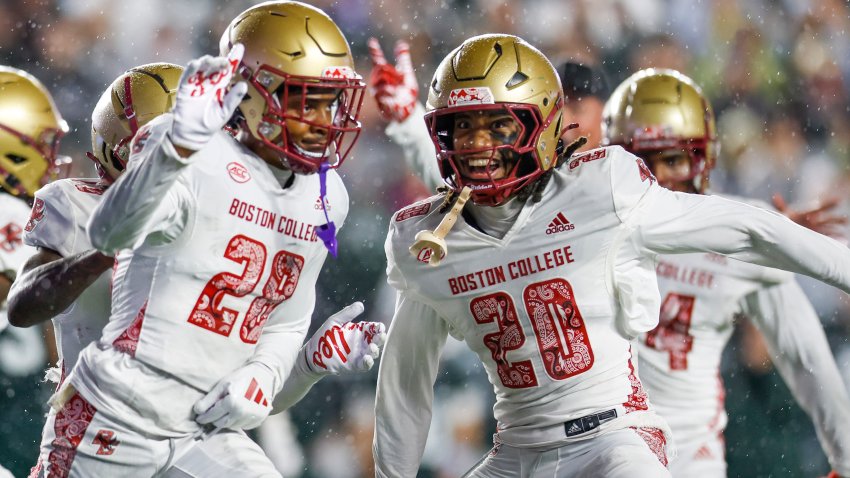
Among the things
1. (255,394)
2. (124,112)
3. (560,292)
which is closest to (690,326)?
(560,292)

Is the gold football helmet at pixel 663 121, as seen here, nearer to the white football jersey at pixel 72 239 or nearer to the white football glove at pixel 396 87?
the white football glove at pixel 396 87

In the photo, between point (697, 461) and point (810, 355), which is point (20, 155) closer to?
point (697, 461)

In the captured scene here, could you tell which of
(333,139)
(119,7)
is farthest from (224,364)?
(119,7)

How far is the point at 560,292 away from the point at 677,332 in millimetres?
1453

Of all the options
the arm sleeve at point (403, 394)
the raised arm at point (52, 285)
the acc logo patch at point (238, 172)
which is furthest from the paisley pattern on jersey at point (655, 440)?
the raised arm at point (52, 285)

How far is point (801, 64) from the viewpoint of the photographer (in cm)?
766

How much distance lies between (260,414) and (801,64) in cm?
562

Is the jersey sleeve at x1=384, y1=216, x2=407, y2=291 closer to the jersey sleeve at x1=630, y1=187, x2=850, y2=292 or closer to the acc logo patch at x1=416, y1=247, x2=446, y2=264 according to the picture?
the acc logo patch at x1=416, y1=247, x2=446, y2=264

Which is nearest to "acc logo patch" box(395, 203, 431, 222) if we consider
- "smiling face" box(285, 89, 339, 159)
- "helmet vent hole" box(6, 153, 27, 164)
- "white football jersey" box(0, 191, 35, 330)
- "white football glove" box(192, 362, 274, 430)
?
"smiling face" box(285, 89, 339, 159)

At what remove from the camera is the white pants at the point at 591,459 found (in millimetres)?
2930

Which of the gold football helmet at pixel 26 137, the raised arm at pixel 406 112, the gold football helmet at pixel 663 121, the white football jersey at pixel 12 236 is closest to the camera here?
the white football jersey at pixel 12 236

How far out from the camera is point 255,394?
117 inches

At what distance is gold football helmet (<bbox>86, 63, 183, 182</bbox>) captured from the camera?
3.50 metres

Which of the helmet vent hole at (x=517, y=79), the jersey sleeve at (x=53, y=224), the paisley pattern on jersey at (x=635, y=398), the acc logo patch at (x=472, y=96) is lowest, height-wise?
the paisley pattern on jersey at (x=635, y=398)
